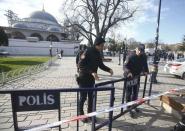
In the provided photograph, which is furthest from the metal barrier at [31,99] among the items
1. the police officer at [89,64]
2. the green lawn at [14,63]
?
the green lawn at [14,63]

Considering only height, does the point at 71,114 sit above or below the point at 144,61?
below

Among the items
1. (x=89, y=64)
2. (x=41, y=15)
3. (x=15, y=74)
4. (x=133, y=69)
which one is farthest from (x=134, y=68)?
(x=41, y=15)

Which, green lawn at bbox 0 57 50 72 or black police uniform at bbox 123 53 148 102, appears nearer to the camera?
Result: black police uniform at bbox 123 53 148 102

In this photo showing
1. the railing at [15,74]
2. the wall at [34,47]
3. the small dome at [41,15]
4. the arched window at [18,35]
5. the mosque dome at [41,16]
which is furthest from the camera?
the small dome at [41,15]

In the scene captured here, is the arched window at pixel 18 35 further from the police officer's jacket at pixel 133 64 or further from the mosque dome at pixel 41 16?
the police officer's jacket at pixel 133 64

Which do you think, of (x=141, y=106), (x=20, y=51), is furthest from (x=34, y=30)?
(x=141, y=106)

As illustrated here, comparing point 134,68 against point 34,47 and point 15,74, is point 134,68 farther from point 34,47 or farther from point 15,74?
point 34,47

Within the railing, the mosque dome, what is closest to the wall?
the mosque dome

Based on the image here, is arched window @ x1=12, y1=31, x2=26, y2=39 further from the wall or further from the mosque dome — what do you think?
the wall

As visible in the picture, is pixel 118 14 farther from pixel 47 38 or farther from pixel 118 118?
pixel 47 38

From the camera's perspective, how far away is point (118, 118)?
571 centimetres

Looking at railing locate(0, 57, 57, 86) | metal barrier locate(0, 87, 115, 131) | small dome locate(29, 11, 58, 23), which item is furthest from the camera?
small dome locate(29, 11, 58, 23)

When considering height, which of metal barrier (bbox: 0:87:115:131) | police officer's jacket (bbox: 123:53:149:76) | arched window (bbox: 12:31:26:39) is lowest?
metal barrier (bbox: 0:87:115:131)

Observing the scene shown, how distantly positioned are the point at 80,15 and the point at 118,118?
30.0 metres
